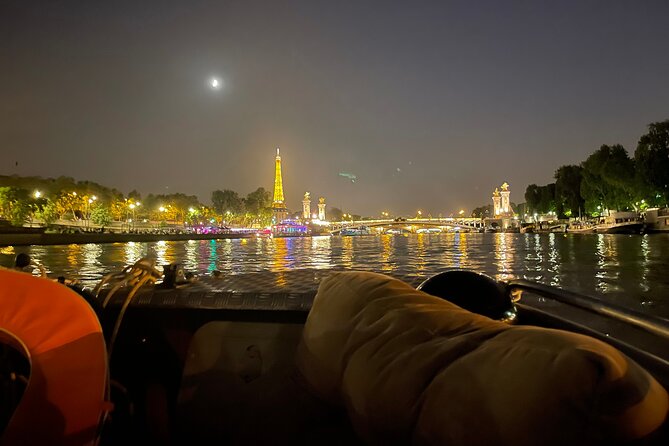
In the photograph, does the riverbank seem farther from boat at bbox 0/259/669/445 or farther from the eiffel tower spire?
the eiffel tower spire

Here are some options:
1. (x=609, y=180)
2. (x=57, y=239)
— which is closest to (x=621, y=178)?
(x=609, y=180)

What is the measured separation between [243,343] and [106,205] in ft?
386

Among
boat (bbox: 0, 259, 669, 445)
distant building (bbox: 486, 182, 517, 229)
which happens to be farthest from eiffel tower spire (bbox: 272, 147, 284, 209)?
boat (bbox: 0, 259, 669, 445)

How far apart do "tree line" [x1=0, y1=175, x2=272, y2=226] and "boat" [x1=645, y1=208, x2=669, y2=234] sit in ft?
349

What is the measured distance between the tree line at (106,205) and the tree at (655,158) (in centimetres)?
9912

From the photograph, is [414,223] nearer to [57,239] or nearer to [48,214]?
[48,214]

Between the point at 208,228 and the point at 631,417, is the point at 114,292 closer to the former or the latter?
the point at 631,417

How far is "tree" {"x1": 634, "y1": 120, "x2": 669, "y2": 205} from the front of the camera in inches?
2207

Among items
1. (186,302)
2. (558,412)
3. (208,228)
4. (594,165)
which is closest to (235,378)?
(186,302)

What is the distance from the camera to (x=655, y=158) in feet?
184

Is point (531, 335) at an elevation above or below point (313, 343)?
above

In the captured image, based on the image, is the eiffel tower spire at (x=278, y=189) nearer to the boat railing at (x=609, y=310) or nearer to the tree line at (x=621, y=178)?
the tree line at (x=621, y=178)

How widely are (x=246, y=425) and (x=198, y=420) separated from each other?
0.40m

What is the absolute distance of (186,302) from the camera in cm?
297
